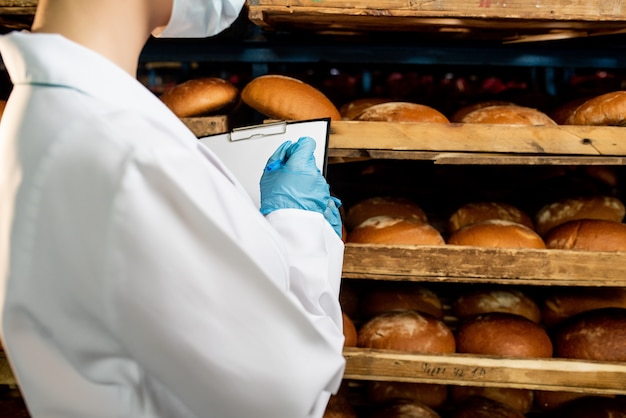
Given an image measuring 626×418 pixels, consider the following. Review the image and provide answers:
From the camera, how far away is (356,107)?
1824 millimetres

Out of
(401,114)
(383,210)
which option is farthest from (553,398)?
(401,114)

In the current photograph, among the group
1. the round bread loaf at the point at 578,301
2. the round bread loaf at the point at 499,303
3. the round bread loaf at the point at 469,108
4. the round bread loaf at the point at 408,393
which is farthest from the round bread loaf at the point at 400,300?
the round bread loaf at the point at 469,108

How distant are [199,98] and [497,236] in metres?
1.01

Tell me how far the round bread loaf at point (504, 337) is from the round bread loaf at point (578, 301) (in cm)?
14

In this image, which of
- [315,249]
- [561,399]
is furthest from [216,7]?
[561,399]

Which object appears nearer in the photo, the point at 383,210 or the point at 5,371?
the point at 5,371

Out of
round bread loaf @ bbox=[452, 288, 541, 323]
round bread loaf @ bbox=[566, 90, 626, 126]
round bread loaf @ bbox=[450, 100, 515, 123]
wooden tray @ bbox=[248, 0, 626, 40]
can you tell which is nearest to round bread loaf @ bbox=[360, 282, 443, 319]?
round bread loaf @ bbox=[452, 288, 541, 323]

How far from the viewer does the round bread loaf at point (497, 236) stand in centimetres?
158

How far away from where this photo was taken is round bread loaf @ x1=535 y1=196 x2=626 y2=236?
5.85 ft

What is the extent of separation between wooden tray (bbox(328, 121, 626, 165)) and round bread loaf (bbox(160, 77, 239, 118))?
1.36 ft

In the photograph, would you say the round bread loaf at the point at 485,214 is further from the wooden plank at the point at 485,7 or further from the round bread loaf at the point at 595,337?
Answer: the wooden plank at the point at 485,7

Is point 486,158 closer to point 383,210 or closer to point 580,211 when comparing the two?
point 383,210

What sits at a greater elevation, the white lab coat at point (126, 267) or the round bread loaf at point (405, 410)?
the white lab coat at point (126, 267)

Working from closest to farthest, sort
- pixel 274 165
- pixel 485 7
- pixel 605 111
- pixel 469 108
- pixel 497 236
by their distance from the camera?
pixel 274 165
pixel 485 7
pixel 605 111
pixel 497 236
pixel 469 108
